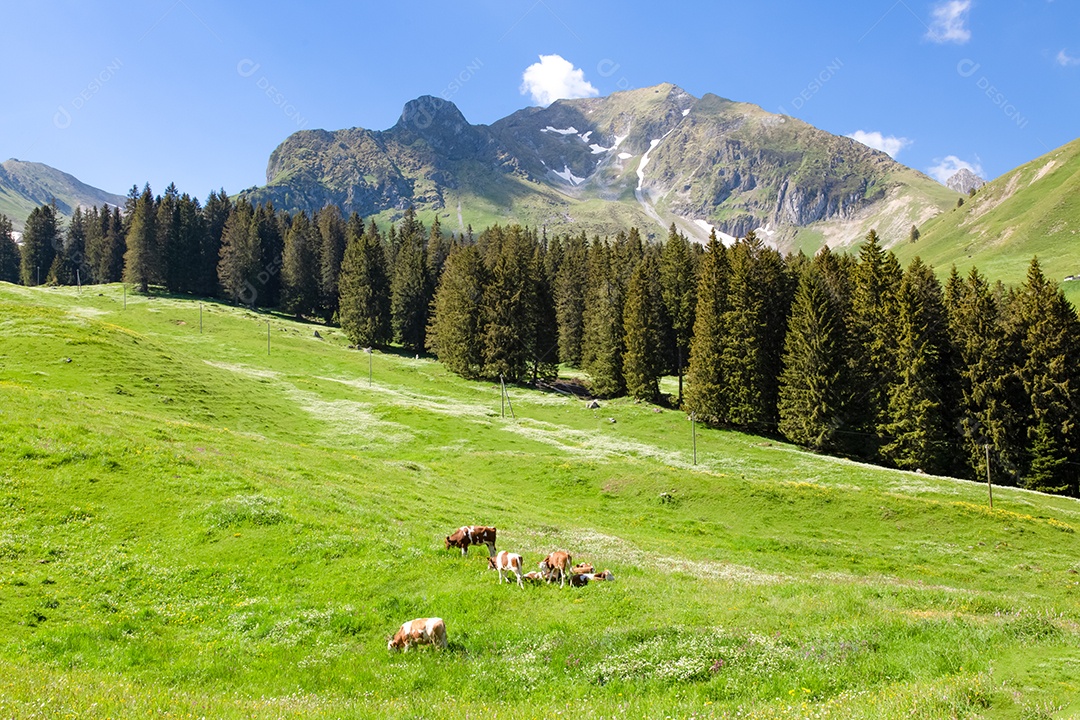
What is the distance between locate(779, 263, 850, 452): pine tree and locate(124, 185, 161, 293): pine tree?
420 ft

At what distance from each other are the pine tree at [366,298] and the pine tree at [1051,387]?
95.1 m

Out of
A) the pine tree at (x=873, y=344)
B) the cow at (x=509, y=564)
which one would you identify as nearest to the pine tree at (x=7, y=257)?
the cow at (x=509, y=564)

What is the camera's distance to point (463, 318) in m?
89.1

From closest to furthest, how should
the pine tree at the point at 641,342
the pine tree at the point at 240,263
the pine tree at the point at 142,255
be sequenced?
the pine tree at the point at 641,342 → the pine tree at the point at 142,255 → the pine tree at the point at 240,263

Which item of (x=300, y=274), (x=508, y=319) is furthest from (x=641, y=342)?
(x=300, y=274)

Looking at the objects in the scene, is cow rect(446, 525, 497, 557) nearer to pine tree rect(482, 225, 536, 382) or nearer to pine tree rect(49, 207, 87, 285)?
pine tree rect(482, 225, 536, 382)

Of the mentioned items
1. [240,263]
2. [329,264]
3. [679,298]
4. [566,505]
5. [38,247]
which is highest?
[329,264]

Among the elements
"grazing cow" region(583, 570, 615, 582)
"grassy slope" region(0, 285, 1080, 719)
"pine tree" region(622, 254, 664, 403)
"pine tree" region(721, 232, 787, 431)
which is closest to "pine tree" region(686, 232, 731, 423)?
"pine tree" region(721, 232, 787, 431)

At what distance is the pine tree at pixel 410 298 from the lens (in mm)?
109312

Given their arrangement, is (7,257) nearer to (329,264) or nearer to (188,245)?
(188,245)

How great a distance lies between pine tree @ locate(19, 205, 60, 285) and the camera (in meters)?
141

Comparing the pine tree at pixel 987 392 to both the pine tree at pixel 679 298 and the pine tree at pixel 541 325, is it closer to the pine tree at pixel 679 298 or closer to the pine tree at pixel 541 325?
the pine tree at pixel 679 298

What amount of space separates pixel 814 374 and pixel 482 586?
55.2 meters

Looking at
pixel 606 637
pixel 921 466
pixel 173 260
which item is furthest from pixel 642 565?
pixel 173 260
